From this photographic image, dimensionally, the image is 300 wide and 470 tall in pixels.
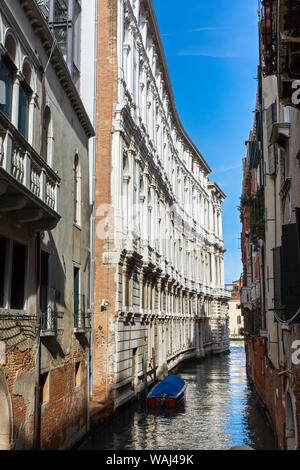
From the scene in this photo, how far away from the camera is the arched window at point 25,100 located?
31.5 feet

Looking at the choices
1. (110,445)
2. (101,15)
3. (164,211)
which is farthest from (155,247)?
(110,445)

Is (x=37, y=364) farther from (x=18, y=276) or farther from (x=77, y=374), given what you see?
(x=77, y=374)

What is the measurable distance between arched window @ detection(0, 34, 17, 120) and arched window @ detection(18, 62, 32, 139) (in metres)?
0.49

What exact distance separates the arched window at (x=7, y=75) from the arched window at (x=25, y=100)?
1.61ft

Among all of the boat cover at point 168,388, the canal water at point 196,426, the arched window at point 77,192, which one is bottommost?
the canal water at point 196,426

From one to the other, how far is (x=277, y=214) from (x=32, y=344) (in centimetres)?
659

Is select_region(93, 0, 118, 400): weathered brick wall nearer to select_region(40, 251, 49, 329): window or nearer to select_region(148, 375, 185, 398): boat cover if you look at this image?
select_region(148, 375, 185, 398): boat cover

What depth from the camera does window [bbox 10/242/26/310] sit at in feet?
30.8

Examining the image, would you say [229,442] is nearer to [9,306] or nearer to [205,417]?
[205,417]

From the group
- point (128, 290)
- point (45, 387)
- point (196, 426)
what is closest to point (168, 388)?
point (196, 426)

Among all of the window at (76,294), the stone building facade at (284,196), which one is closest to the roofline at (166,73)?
the stone building facade at (284,196)

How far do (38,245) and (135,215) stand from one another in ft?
40.1

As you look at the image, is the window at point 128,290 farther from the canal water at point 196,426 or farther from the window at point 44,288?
the window at point 44,288

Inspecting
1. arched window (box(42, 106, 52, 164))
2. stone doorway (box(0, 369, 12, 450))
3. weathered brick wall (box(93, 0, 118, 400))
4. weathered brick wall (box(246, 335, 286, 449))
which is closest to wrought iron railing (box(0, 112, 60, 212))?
arched window (box(42, 106, 52, 164))
